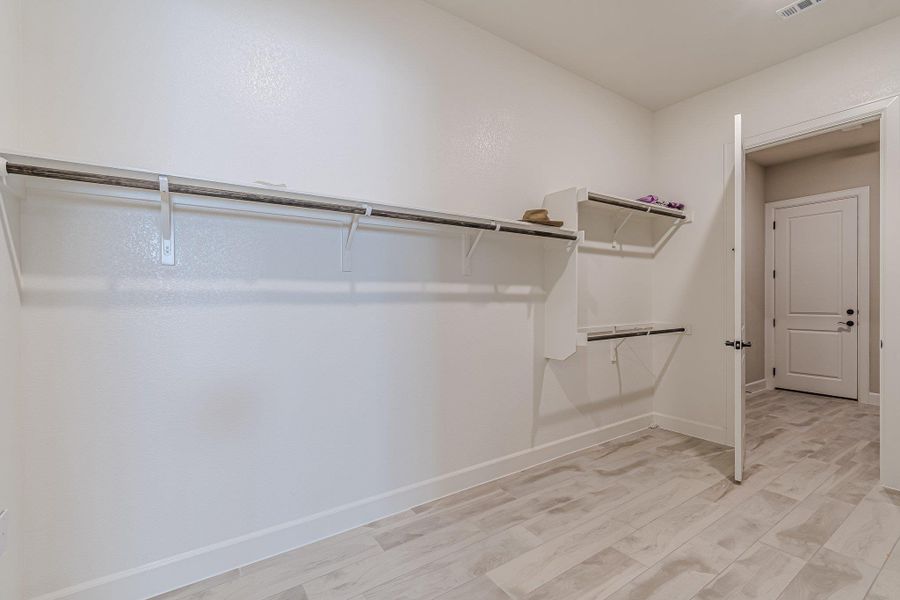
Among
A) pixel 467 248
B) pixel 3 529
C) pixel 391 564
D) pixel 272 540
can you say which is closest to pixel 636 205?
pixel 467 248

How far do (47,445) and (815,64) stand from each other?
15.1 feet

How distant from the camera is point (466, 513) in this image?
7.21 ft

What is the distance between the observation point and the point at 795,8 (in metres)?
2.37

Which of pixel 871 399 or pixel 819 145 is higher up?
pixel 819 145

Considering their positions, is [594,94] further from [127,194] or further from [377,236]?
[127,194]

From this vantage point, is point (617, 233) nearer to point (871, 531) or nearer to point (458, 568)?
point (871, 531)

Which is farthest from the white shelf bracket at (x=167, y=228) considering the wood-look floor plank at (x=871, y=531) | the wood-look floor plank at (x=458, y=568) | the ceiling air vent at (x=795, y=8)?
the ceiling air vent at (x=795, y=8)

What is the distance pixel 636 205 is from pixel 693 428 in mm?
1887

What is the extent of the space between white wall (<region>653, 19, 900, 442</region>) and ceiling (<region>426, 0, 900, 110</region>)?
0.15m

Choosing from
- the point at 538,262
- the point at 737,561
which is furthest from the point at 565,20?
the point at 737,561

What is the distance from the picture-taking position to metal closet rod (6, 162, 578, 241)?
1.27 metres

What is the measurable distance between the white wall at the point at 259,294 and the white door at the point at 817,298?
4076 mm

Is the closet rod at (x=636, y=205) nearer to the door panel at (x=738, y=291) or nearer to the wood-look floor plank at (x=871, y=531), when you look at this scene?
the door panel at (x=738, y=291)

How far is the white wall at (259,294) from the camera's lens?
58.6 inches
